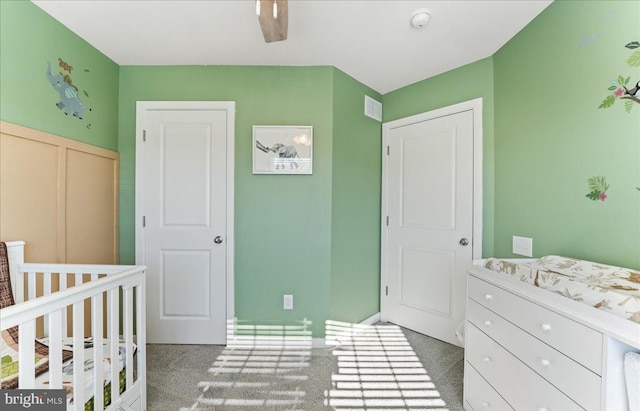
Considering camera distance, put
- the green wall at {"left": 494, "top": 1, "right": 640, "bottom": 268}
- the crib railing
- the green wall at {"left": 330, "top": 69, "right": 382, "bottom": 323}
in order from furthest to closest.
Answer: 1. the green wall at {"left": 330, "top": 69, "right": 382, "bottom": 323}
2. the green wall at {"left": 494, "top": 1, "right": 640, "bottom": 268}
3. the crib railing

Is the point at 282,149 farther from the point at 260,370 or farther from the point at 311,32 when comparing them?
the point at 260,370

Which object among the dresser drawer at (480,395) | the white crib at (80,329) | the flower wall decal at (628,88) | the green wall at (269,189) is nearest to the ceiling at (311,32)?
the green wall at (269,189)

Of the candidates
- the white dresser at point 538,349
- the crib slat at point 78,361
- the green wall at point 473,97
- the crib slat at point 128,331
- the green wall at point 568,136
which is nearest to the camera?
the white dresser at point 538,349

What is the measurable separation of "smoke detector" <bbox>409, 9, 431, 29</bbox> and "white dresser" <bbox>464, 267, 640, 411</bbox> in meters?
1.46

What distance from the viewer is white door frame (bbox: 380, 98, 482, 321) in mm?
2033

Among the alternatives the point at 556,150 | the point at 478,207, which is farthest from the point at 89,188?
the point at 556,150

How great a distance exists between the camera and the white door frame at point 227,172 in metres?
2.17

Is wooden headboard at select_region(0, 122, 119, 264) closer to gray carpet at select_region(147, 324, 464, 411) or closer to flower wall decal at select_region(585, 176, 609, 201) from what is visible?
gray carpet at select_region(147, 324, 464, 411)

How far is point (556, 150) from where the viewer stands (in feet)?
4.86

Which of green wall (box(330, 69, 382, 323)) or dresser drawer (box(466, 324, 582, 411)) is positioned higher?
green wall (box(330, 69, 382, 323))

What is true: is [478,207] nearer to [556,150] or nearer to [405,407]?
[556,150]

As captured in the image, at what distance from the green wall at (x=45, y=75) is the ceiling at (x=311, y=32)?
0.09 metres

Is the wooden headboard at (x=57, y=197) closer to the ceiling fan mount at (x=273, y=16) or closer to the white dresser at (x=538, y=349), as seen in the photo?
the ceiling fan mount at (x=273, y=16)

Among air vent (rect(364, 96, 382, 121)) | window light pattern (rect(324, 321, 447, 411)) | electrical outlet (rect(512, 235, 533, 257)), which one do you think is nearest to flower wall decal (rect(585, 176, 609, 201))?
electrical outlet (rect(512, 235, 533, 257))
